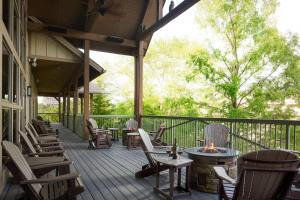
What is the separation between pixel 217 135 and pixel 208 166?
1.31 m

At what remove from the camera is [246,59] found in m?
15.9

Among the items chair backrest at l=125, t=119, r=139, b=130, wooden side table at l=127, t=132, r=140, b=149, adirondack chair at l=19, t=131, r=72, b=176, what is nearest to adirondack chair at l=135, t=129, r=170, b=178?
adirondack chair at l=19, t=131, r=72, b=176

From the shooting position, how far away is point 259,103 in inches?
596

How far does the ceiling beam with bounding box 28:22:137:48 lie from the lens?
9141 millimetres

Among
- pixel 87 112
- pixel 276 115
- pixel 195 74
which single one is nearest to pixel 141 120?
pixel 87 112

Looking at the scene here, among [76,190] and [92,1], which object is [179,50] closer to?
[92,1]

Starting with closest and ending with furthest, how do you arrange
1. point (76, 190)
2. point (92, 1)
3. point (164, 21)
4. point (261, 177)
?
point (261, 177) < point (76, 190) < point (164, 21) < point (92, 1)

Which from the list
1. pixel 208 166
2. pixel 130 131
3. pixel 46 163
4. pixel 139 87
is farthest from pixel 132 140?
pixel 46 163

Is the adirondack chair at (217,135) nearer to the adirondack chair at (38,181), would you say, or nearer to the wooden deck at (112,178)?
the wooden deck at (112,178)

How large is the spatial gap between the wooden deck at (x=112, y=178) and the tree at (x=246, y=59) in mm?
10125

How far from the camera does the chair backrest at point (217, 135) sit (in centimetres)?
514

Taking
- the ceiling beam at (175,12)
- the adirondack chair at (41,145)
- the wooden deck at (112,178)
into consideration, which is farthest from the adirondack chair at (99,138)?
the ceiling beam at (175,12)

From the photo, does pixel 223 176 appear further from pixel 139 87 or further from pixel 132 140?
pixel 139 87

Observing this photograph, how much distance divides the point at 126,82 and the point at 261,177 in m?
25.5
